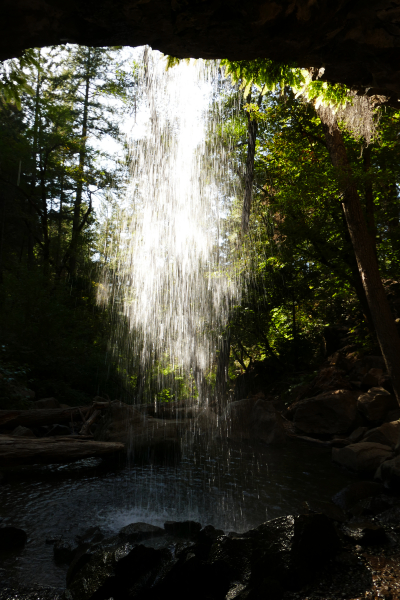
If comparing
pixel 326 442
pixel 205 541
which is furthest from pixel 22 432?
pixel 326 442

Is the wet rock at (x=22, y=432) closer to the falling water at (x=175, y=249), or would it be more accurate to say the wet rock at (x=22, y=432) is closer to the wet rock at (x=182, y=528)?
the wet rock at (x=182, y=528)

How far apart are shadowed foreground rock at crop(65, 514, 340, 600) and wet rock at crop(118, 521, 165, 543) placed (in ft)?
1.82

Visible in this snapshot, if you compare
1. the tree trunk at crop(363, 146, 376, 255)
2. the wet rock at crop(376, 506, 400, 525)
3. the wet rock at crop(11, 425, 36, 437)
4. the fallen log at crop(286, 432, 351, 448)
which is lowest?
the wet rock at crop(376, 506, 400, 525)

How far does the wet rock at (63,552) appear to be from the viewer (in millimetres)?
4430

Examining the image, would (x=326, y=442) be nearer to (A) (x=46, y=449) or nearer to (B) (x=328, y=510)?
(B) (x=328, y=510)

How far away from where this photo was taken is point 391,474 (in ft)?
21.6

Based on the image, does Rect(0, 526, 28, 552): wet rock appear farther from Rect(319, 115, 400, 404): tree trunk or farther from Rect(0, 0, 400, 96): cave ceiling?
Rect(319, 115, 400, 404): tree trunk

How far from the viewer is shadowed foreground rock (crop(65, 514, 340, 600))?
3.48 metres

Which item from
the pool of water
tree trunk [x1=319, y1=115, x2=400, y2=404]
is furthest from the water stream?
tree trunk [x1=319, y1=115, x2=400, y2=404]

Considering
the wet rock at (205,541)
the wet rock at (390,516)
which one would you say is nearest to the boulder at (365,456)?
the wet rock at (390,516)

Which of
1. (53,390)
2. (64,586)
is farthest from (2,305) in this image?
(64,586)

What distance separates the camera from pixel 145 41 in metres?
3.37

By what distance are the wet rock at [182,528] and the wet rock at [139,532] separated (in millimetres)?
127

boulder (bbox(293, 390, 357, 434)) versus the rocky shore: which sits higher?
boulder (bbox(293, 390, 357, 434))
